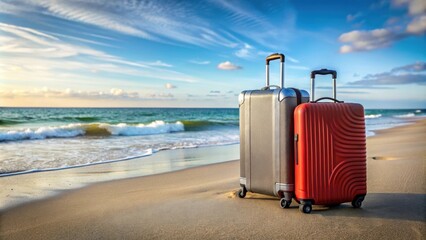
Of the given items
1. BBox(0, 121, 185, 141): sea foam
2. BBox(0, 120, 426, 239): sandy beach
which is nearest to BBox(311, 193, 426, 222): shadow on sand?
BBox(0, 120, 426, 239): sandy beach

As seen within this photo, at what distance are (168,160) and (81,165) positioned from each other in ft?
6.09

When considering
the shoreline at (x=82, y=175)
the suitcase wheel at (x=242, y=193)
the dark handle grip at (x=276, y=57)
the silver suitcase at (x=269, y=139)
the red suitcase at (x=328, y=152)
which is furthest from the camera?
the shoreline at (x=82, y=175)

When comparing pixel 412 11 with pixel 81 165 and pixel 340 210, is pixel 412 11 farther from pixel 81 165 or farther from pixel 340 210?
pixel 81 165

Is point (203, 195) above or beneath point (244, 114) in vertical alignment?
beneath

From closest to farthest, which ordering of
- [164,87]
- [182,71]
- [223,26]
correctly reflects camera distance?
[223,26]
[182,71]
[164,87]

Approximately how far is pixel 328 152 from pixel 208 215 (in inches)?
49.4

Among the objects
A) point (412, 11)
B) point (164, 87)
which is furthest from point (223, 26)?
point (164, 87)

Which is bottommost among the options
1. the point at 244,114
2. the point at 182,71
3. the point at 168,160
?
the point at 168,160

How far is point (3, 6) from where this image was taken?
15.5ft

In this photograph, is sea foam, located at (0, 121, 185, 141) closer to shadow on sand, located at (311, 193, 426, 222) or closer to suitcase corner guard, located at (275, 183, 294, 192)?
suitcase corner guard, located at (275, 183, 294, 192)

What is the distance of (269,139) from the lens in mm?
3693

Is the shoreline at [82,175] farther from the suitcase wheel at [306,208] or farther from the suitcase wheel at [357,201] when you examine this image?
the suitcase wheel at [357,201]

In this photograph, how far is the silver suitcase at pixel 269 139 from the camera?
3.55 metres

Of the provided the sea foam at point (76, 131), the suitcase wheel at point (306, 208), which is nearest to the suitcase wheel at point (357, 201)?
the suitcase wheel at point (306, 208)
